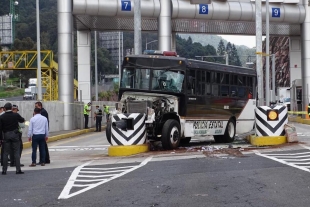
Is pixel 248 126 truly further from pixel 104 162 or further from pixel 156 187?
pixel 156 187

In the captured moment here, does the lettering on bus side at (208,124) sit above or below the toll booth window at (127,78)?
below

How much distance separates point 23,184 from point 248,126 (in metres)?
13.7

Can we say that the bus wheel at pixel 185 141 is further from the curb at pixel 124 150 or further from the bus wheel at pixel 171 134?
the curb at pixel 124 150

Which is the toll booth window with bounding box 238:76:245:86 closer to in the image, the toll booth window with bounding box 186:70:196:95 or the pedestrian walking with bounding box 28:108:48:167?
the toll booth window with bounding box 186:70:196:95

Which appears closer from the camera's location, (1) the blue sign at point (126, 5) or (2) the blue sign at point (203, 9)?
(1) the blue sign at point (126, 5)

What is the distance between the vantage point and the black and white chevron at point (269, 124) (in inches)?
788

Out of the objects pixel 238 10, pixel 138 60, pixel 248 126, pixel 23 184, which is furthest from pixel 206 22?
pixel 23 184

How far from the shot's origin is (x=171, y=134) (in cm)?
1941

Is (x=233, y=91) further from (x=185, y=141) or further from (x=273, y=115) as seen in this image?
(x=273, y=115)

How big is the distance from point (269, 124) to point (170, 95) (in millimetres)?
3382

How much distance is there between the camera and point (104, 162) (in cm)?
1684

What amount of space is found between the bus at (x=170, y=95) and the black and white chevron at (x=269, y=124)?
6.96ft

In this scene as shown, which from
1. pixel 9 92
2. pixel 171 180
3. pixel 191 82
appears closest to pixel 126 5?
pixel 191 82

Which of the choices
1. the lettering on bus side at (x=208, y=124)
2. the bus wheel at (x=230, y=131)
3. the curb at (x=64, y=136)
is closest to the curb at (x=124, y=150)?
the lettering on bus side at (x=208, y=124)
